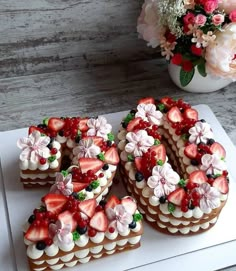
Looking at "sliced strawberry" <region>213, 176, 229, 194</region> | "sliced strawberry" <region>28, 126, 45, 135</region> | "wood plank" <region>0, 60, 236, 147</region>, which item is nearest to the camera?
"sliced strawberry" <region>213, 176, 229, 194</region>

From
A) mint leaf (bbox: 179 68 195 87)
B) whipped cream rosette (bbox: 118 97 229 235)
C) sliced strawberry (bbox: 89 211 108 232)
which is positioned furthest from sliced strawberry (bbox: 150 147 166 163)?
mint leaf (bbox: 179 68 195 87)

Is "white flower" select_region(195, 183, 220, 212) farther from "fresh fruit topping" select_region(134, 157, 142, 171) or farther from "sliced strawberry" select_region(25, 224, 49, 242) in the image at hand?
"sliced strawberry" select_region(25, 224, 49, 242)

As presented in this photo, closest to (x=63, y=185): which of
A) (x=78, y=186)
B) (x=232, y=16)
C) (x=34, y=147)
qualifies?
(x=78, y=186)

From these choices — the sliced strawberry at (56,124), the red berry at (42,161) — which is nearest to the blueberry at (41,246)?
the red berry at (42,161)

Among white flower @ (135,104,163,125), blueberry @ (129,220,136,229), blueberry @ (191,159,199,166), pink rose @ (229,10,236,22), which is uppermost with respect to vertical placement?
pink rose @ (229,10,236,22)

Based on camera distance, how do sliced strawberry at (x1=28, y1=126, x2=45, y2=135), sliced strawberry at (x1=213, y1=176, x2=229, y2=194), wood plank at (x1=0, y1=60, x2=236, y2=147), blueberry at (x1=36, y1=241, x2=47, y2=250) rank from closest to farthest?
blueberry at (x1=36, y1=241, x2=47, y2=250), sliced strawberry at (x1=213, y1=176, x2=229, y2=194), sliced strawberry at (x1=28, y1=126, x2=45, y2=135), wood plank at (x1=0, y1=60, x2=236, y2=147)

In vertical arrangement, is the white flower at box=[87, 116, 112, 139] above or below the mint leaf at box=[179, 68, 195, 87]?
below

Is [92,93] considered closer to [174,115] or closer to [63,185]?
[174,115]
